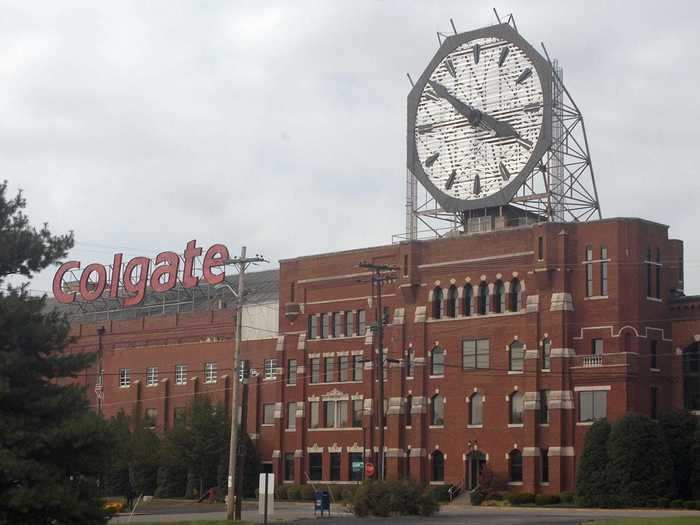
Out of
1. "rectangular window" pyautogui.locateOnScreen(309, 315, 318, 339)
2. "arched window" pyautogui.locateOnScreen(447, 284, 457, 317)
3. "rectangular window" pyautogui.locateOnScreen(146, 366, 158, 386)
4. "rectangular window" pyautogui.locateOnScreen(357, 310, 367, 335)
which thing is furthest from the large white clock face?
"rectangular window" pyautogui.locateOnScreen(146, 366, 158, 386)

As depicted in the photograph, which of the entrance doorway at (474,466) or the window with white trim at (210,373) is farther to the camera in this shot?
the window with white trim at (210,373)

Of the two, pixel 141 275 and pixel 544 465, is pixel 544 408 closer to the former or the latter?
pixel 544 465

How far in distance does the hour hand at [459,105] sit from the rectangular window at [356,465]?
79.1 feet

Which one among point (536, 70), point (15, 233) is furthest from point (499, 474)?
point (15, 233)

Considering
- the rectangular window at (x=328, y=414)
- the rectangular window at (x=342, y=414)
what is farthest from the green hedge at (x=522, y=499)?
the rectangular window at (x=328, y=414)

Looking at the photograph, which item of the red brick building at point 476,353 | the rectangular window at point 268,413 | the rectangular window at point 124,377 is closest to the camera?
the red brick building at point 476,353

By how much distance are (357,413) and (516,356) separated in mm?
14213

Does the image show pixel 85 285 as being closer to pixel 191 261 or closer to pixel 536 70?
pixel 191 261

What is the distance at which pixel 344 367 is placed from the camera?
9325 centimetres

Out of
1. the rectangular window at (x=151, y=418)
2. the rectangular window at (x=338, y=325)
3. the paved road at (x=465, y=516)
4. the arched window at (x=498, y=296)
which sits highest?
the arched window at (x=498, y=296)

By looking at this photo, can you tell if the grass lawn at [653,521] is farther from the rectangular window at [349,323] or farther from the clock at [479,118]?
the rectangular window at [349,323]

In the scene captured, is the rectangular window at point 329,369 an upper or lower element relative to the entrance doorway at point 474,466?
upper

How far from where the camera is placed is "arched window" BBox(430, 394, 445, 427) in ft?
283

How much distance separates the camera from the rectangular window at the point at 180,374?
106m
